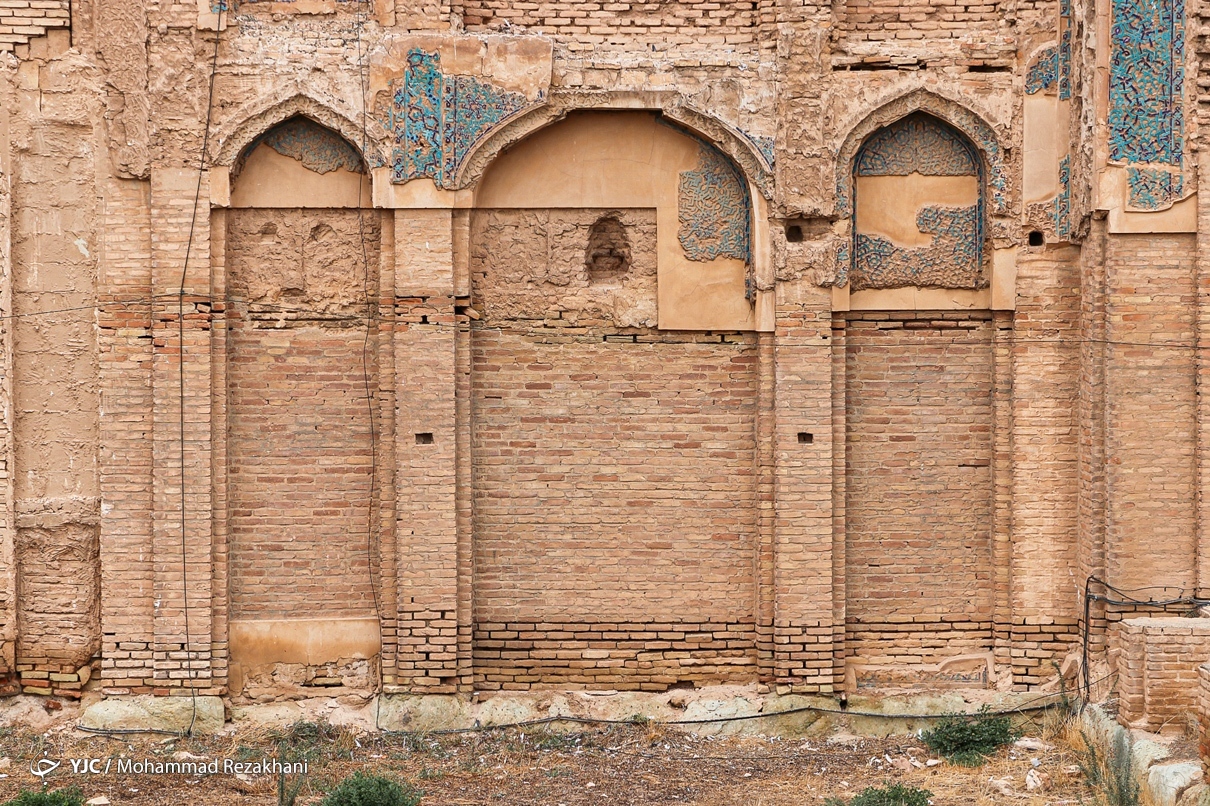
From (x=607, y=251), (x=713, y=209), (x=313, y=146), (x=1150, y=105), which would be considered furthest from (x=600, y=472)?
(x=1150, y=105)

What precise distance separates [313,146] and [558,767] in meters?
4.53

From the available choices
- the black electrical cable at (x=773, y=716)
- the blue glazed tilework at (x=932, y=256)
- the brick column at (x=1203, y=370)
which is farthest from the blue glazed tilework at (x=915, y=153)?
the black electrical cable at (x=773, y=716)

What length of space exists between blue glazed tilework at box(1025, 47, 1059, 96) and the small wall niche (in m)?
2.97

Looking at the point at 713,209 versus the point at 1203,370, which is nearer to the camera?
the point at 1203,370

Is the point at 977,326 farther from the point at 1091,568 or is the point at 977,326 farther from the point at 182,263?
the point at 182,263

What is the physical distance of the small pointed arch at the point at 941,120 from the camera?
9.66 m

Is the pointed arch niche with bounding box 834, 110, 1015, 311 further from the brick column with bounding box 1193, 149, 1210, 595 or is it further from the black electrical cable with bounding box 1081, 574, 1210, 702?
the black electrical cable with bounding box 1081, 574, 1210, 702

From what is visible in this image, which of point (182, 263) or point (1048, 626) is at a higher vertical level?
point (182, 263)

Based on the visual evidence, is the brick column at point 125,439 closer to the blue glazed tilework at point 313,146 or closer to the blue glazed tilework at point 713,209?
the blue glazed tilework at point 313,146

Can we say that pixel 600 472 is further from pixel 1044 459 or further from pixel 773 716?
pixel 1044 459

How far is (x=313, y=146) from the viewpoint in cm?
973

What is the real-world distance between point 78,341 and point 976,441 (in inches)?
249

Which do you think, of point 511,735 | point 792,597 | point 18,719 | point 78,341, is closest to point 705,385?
point 792,597

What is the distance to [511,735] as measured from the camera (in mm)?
9703
